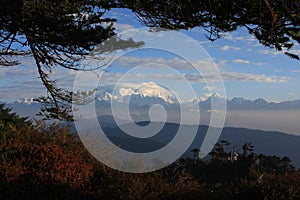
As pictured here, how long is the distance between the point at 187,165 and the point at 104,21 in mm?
21679

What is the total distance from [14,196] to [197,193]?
498 centimetres

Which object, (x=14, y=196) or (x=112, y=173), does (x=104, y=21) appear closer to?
(x=112, y=173)

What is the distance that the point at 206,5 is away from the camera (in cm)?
860

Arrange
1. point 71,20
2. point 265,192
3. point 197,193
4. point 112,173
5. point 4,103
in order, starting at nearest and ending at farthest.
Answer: point 265,192, point 197,193, point 71,20, point 112,173, point 4,103

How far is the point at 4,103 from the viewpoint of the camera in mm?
23281

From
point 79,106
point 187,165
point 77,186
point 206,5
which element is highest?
point 206,5

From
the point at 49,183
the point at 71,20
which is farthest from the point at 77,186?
the point at 71,20

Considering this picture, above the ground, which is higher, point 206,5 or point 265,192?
point 206,5

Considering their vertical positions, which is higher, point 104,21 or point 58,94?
point 104,21

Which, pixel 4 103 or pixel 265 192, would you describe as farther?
pixel 4 103

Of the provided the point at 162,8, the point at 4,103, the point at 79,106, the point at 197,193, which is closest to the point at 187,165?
the point at 4,103

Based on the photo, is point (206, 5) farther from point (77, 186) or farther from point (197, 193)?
point (77, 186)

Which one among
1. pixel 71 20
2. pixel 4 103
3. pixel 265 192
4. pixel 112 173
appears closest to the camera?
pixel 265 192

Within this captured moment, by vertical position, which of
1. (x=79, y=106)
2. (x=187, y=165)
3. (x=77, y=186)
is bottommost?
(x=187, y=165)
